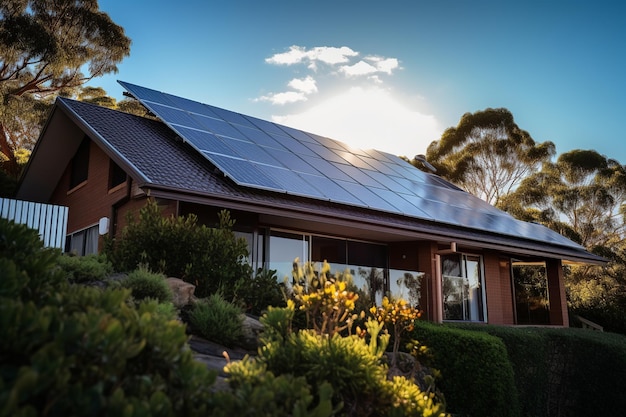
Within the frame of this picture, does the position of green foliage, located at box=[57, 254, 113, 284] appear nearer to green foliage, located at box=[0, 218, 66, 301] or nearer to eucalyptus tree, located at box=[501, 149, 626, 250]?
green foliage, located at box=[0, 218, 66, 301]

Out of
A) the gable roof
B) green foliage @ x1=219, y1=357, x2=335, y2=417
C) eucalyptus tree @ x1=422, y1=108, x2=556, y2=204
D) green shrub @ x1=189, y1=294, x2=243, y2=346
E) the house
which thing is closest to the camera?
green foliage @ x1=219, y1=357, x2=335, y2=417

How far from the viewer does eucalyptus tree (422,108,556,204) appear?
36062mm

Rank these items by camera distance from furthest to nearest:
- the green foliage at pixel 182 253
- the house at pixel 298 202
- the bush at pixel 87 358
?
the house at pixel 298 202 < the green foliage at pixel 182 253 < the bush at pixel 87 358

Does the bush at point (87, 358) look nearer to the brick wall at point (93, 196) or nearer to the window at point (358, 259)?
the window at point (358, 259)

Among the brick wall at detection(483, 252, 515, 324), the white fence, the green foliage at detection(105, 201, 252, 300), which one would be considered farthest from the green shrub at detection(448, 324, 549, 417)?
the white fence

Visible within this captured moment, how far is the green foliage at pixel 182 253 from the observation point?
842 centimetres

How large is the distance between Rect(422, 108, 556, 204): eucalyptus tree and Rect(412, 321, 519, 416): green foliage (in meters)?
27.0

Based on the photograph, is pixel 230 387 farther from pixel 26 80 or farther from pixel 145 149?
pixel 26 80

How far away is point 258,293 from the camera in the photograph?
8.72 meters

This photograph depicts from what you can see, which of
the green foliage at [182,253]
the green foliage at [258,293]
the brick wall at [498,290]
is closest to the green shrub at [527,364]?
the green foliage at [258,293]

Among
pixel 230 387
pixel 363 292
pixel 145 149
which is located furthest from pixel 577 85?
pixel 230 387

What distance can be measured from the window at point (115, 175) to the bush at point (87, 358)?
9361 millimetres

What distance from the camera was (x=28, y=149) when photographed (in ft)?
100

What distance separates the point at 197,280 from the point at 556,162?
107 ft
